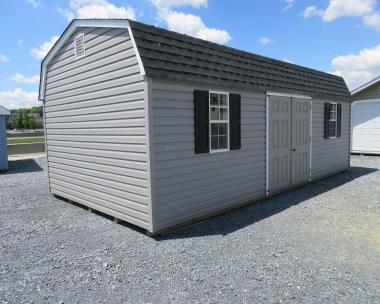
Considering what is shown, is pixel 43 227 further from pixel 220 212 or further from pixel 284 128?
pixel 284 128

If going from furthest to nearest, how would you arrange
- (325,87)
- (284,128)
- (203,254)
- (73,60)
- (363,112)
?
(363,112) < (325,87) < (284,128) < (73,60) < (203,254)

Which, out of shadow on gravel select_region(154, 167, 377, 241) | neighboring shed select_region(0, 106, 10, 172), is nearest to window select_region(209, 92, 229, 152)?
shadow on gravel select_region(154, 167, 377, 241)

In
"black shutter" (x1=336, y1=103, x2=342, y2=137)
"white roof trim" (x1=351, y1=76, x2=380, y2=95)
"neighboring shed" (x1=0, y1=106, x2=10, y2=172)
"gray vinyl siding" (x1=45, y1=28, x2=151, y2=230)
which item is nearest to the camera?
"gray vinyl siding" (x1=45, y1=28, x2=151, y2=230)

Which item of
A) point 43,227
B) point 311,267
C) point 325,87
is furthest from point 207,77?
point 325,87

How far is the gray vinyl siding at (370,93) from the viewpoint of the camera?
14146mm

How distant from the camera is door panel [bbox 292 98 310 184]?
7.95 meters

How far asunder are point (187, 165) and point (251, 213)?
1.79m

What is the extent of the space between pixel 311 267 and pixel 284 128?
14.7 feet

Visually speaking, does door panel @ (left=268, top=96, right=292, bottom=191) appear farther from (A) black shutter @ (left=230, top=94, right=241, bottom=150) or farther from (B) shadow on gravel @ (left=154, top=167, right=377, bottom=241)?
(A) black shutter @ (left=230, top=94, right=241, bottom=150)

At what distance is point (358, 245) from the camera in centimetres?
431

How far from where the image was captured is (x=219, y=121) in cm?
573

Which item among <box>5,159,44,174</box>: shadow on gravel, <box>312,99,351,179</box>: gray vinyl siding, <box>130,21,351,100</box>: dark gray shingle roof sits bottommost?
<box>5,159,44,174</box>: shadow on gravel

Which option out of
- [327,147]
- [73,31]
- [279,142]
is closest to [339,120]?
[327,147]

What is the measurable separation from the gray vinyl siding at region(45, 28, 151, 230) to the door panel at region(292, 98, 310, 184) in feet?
15.7
